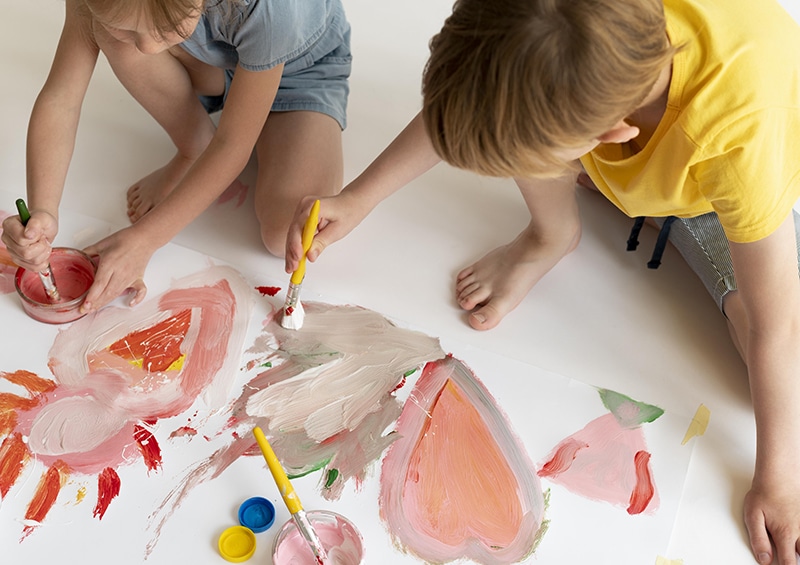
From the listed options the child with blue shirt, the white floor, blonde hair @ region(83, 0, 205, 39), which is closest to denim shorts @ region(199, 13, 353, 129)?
the child with blue shirt

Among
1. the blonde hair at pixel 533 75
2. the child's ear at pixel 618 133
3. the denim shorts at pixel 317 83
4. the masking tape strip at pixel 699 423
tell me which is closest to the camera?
the blonde hair at pixel 533 75

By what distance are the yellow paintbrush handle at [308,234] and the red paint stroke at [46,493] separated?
40cm

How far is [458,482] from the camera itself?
104cm

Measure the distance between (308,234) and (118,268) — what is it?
310 mm

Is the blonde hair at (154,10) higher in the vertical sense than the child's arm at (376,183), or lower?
higher

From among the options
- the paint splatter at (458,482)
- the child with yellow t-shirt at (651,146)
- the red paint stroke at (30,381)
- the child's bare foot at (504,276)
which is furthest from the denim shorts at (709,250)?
the red paint stroke at (30,381)

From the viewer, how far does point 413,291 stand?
1.27 m

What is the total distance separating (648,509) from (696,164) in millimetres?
461

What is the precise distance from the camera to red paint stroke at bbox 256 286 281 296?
1224 mm

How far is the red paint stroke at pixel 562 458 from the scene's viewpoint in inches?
42.0

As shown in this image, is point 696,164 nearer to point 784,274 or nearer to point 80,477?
point 784,274

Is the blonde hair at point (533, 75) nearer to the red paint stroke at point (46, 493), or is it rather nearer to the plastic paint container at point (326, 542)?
the plastic paint container at point (326, 542)

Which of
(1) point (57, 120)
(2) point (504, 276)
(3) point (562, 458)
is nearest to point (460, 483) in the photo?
(3) point (562, 458)

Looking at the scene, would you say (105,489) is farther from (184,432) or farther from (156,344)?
(156,344)
